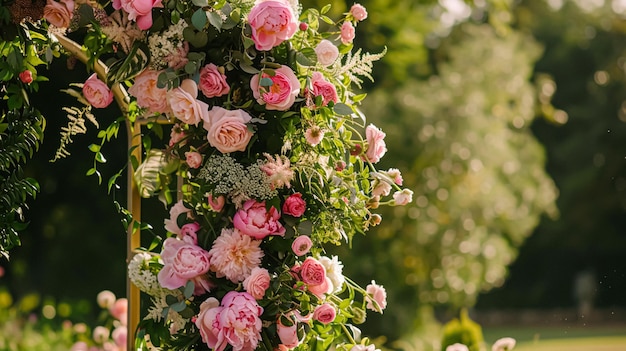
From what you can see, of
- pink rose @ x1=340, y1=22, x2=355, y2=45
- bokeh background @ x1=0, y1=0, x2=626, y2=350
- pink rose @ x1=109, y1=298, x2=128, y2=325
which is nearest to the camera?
pink rose @ x1=340, y1=22, x2=355, y2=45

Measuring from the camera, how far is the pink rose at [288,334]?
2.52 metres

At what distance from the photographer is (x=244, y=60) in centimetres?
249

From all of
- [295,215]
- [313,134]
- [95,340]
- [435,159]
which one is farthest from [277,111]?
[435,159]

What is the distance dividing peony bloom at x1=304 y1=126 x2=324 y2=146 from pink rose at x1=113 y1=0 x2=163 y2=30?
53cm

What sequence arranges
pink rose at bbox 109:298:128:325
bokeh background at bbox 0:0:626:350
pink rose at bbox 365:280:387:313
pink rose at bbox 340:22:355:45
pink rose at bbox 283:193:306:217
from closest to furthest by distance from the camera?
pink rose at bbox 283:193:306:217, pink rose at bbox 340:22:355:45, pink rose at bbox 365:280:387:313, pink rose at bbox 109:298:128:325, bokeh background at bbox 0:0:626:350

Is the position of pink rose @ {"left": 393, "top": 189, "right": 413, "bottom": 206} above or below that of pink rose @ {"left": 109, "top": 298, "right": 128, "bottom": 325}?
above

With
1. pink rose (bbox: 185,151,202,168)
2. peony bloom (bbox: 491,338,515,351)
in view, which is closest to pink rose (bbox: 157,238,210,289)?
pink rose (bbox: 185,151,202,168)

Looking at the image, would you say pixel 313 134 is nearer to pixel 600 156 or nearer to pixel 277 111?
pixel 277 111

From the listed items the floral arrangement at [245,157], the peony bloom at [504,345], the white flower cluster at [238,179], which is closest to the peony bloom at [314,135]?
the floral arrangement at [245,157]

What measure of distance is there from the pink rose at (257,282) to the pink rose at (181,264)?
0.42 ft

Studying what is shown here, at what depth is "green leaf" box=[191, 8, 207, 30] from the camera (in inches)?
94.9

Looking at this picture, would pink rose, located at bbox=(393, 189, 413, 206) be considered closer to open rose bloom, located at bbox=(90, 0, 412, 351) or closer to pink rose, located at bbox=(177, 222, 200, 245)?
open rose bloom, located at bbox=(90, 0, 412, 351)

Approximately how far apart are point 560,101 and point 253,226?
2343 cm

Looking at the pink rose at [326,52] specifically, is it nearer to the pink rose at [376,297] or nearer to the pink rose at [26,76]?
the pink rose at [376,297]
